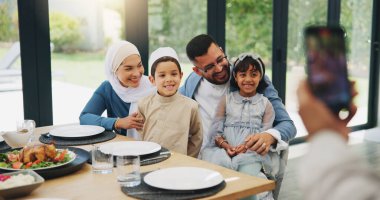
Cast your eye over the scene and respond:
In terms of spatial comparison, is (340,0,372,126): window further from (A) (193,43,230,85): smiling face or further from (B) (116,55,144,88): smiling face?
(B) (116,55,144,88): smiling face

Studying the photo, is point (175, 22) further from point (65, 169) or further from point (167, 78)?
point (65, 169)

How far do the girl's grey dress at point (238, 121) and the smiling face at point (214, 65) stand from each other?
11cm

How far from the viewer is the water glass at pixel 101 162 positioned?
173 centimetres

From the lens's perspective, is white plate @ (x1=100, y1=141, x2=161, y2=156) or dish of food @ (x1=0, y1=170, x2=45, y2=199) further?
white plate @ (x1=100, y1=141, x2=161, y2=156)

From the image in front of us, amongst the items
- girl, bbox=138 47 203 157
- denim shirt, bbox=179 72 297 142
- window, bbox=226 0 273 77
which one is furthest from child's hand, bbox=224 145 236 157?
window, bbox=226 0 273 77

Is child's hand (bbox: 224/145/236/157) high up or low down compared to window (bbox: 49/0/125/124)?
down

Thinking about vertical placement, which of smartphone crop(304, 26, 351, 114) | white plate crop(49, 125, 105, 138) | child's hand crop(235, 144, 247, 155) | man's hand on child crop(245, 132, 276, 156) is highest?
smartphone crop(304, 26, 351, 114)

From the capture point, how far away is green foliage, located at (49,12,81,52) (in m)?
3.33

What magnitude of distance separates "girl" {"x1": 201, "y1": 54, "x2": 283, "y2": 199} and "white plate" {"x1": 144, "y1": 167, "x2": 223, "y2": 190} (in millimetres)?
713

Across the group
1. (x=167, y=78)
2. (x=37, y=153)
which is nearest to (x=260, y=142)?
(x=167, y=78)

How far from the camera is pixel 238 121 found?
2479 millimetres

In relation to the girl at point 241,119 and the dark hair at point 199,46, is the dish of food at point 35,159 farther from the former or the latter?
the dark hair at point 199,46

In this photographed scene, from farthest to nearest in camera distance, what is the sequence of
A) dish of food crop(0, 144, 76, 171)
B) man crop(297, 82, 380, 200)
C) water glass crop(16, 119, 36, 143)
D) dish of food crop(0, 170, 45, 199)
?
water glass crop(16, 119, 36, 143) → dish of food crop(0, 144, 76, 171) → dish of food crop(0, 170, 45, 199) → man crop(297, 82, 380, 200)

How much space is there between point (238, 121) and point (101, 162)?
37.3 inches
